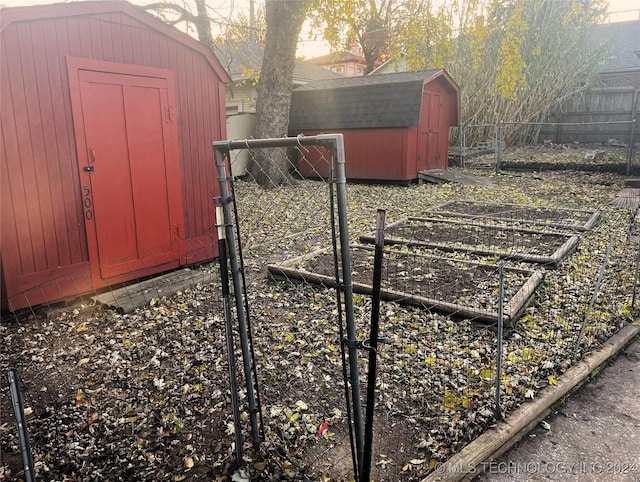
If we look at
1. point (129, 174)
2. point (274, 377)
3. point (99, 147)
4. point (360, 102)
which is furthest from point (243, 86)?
point (274, 377)

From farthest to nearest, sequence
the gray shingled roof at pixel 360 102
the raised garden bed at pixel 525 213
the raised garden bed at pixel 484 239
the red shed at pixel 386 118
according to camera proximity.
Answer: the red shed at pixel 386 118 → the gray shingled roof at pixel 360 102 → the raised garden bed at pixel 525 213 → the raised garden bed at pixel 484 239

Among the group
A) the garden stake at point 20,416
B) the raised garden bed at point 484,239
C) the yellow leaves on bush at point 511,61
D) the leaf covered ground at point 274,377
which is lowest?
the leaf covered ground at point 274,377

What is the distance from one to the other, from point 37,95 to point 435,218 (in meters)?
6.10

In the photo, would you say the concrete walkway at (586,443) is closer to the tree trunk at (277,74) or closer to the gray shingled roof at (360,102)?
the tree trunk at (277,74)

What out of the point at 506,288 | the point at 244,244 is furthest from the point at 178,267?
the point at 506,288

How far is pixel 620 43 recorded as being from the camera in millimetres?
22938

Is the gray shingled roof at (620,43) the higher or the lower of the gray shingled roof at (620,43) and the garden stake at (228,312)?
the higher

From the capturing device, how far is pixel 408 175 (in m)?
13.1

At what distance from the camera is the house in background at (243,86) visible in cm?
1455

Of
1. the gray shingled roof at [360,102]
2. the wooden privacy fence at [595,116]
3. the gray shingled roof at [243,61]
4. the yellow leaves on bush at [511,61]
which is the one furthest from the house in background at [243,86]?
the wooden privacy fence at [595,116]

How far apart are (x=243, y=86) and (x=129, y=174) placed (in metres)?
13.6

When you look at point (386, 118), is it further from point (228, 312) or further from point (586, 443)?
point (228, 312)

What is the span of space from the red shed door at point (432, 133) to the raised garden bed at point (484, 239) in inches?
230

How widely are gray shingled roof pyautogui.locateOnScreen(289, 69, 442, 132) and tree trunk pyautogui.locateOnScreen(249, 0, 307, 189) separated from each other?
1.82 m
